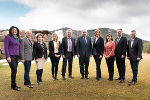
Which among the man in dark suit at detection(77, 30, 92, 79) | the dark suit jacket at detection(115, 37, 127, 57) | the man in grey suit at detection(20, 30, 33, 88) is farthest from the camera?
the man in dark suit at detection(77, 30, 92, 79)

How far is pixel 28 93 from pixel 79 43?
11.9 ft

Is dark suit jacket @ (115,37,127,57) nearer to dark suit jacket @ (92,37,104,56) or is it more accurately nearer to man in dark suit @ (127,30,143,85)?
man in dark suit @ (127,30,143,85)

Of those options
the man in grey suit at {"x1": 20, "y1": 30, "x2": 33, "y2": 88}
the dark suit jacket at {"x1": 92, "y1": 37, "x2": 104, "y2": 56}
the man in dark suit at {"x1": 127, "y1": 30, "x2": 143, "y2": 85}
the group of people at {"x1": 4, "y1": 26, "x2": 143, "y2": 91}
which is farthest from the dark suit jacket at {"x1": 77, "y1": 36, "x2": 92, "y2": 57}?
the man in grey suit at {"x1": 20, "y1": 30, "x2": 33, "y2": 88}

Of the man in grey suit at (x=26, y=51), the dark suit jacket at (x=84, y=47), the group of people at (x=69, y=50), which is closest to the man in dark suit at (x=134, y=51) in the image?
the group of people at (x=69, y=50)

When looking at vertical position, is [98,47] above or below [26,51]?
above

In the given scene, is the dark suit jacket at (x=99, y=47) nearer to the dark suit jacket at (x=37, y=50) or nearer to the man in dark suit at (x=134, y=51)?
the man in dark suit at (x=134, y=51)

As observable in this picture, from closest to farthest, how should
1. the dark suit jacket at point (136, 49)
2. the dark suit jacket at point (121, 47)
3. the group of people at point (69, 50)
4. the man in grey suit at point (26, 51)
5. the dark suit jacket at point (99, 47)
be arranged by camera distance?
1. the group of people at point (69, 50)
2. the man in grey suit at point (26, 51)
3. the dark suit jacket at point (136, 49)
4. the dark suit jacket at point (121, 47)
5. the dark suit jacket at point (99, 47)

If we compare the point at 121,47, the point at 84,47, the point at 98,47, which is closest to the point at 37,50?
the point at 84,47

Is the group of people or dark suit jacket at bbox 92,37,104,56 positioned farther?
dark suit jacket at bbox 92,37,104,56

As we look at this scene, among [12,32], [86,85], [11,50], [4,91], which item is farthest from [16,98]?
[86,85]

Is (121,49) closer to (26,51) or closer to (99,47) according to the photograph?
(99,47)

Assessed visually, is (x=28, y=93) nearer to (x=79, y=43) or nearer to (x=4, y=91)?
(x=4, y=91)

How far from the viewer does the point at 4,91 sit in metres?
6.11

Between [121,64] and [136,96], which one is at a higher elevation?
[121,64]
